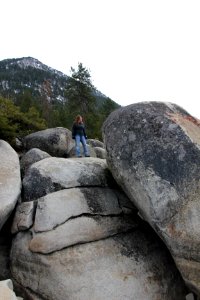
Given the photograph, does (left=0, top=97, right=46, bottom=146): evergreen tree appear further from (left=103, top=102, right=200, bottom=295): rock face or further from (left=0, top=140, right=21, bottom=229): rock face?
(left=103, top=102, right=200, bottom=295): rock face

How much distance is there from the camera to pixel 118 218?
10.2m

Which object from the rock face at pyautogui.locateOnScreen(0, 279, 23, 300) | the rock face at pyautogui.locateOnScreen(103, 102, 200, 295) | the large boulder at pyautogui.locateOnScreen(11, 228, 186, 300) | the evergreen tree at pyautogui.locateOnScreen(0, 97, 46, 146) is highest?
→ the rock face at pyautogui.locateOnScreen(103, 102, 200, 295)

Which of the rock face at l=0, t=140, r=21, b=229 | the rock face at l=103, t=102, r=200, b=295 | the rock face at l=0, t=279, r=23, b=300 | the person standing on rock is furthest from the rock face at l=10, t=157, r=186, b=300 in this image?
the person standing on rock

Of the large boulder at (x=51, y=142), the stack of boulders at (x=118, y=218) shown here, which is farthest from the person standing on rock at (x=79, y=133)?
the stack of boulders at (x=118, y=218)

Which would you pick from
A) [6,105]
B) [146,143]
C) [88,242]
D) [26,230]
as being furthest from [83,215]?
[6,105]

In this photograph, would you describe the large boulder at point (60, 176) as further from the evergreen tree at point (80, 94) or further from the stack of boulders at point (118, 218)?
the evergreen tree at point (80, 94)

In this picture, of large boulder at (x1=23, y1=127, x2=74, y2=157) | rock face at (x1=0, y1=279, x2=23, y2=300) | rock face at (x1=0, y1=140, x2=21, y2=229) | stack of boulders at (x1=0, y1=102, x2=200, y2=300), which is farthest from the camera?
large boulder at (x1=23, y1=127, x2=74, y2=157)

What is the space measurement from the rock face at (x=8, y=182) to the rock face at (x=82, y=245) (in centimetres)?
36

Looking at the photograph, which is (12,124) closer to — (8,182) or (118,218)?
(8,182)

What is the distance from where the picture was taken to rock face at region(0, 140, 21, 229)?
372 inches

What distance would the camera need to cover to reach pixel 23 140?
20.2 metres

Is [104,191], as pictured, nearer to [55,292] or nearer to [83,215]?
[83,215]

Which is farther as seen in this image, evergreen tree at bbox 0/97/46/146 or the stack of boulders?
evergreen tree at bbox 0/97/46/146

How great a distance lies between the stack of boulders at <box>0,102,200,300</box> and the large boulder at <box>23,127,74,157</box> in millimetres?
8907
